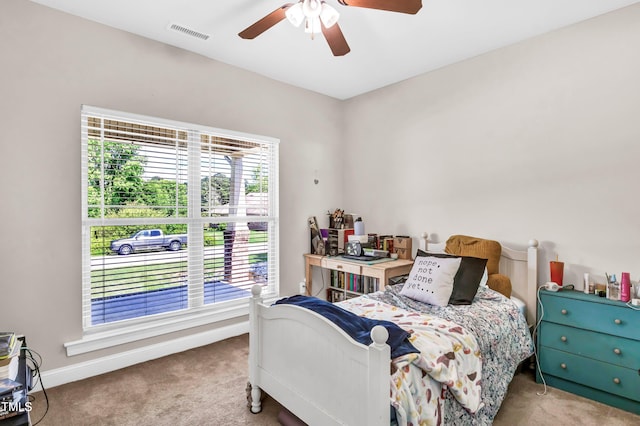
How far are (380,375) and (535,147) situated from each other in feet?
8.01

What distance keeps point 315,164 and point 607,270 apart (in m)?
2.92

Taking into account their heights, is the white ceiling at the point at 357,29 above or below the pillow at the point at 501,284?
above

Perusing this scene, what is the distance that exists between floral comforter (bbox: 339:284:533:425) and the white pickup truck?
165cm

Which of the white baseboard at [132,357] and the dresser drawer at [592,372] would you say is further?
the white baseboard at [132,357]

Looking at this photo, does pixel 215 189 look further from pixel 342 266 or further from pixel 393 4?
pixel 393 4

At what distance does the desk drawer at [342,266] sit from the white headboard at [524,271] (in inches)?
50.9

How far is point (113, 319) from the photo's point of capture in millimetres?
2861

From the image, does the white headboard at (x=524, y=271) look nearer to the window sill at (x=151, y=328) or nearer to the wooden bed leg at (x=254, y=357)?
the wooden bed leg at (x=254, y=357)

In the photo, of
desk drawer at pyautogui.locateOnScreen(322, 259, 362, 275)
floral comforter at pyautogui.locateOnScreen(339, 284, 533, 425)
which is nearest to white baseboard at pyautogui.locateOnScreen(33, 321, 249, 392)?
desk drawer at pyautogui.locateOnScreen(322, 259, 362, 275)

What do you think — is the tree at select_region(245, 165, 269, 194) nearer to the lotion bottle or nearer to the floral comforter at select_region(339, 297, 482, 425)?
the lotion bottle

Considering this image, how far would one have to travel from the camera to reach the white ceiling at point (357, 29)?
248 centimetres

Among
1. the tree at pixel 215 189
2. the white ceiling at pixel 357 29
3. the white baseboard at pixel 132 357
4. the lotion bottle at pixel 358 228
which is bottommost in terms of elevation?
the white baseboard at pixel 132 357

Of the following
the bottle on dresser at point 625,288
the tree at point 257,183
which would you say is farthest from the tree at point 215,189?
the bottle on dresser at point 625,288

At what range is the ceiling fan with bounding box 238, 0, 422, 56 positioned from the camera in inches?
73.7
